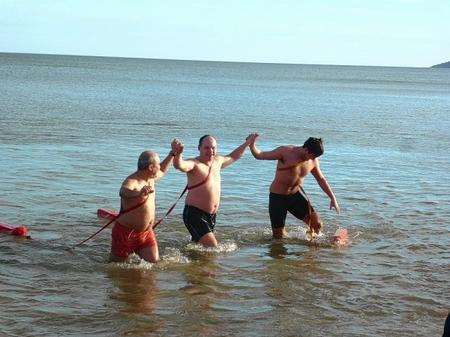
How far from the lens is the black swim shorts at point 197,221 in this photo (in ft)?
28.9

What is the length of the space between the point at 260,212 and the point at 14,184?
4.97 m

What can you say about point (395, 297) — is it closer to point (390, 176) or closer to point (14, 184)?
point (14, 184)

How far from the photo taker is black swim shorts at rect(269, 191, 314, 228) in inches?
384

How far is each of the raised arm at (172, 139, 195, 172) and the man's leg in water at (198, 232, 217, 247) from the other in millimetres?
945

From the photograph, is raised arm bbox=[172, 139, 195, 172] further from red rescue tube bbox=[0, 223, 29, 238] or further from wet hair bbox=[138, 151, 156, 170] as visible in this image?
red rescue tube bbox=[0, 223, 29, 238]

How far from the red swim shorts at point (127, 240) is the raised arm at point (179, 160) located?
0.87m

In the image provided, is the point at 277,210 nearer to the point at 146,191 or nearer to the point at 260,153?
the point at 260,153

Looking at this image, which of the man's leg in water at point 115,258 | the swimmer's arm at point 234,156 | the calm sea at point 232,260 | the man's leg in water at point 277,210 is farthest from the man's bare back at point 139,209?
the man's leg in water at point 277,210

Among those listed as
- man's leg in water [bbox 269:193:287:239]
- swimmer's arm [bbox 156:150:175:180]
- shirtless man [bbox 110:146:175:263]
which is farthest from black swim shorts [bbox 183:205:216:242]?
man's leg in water [bbox 269:193:287:239]

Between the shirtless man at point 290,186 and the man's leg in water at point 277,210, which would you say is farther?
the man's leg in water at point 277,210

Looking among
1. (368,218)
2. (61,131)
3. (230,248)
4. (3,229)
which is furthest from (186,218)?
(61,131)

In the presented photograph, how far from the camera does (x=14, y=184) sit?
13.4m

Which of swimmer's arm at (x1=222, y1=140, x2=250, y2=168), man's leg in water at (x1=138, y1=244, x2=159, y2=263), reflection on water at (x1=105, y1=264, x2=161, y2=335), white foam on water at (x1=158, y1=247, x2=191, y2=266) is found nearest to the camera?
reflection on water at (x1=105, y1=264, x2=161, y2=335)

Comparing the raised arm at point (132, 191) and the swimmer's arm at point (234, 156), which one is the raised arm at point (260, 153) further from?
the raised arm at point (132, 191)
